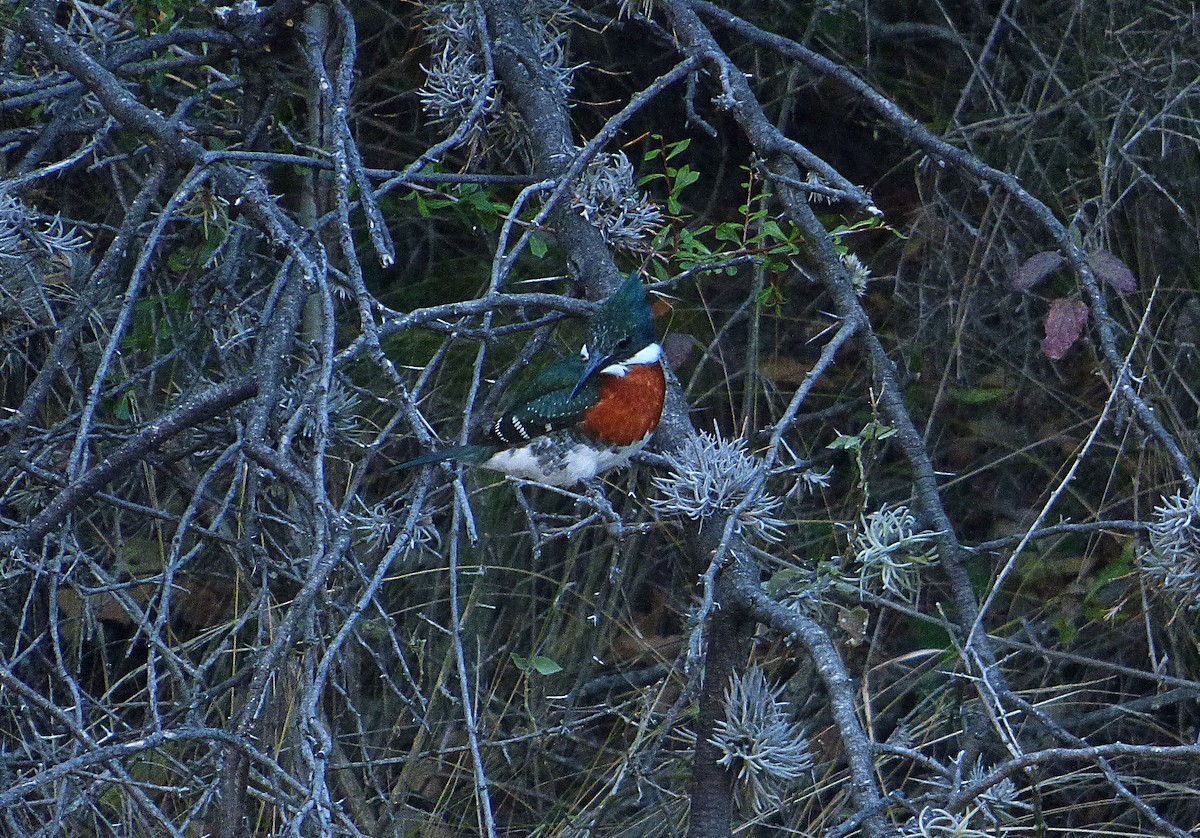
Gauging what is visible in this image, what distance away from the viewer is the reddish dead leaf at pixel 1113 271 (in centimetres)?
218

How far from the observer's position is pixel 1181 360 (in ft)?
9.32

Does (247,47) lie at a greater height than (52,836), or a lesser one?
greater

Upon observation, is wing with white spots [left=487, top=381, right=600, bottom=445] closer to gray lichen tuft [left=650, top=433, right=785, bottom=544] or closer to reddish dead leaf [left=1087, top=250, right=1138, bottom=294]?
gray lichen tuft [left=650, top=433, right=785, bottom=544]

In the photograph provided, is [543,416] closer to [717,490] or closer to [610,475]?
[610,475]

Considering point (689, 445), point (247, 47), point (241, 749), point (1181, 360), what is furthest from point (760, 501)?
point (1181, 360)

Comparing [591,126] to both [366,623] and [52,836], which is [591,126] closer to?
[366,623]

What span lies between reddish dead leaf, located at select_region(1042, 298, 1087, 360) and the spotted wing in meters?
0.82

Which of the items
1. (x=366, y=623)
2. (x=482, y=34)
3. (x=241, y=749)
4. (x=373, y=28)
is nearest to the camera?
(x=241, y=749)

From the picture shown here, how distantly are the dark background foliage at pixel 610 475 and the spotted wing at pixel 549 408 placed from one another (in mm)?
141

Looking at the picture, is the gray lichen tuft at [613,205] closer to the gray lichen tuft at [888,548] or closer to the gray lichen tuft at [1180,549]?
the gray lichen tuft at [888,548]

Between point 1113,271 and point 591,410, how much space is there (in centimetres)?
99

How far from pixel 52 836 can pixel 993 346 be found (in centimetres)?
252

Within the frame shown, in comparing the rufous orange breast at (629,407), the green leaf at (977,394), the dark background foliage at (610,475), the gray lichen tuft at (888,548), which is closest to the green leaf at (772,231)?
the dark background foliage at (610,475)

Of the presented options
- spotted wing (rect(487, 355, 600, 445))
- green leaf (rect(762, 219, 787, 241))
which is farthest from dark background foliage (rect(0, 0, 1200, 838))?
spotted wing (rect(487, 355, 600, 445))
